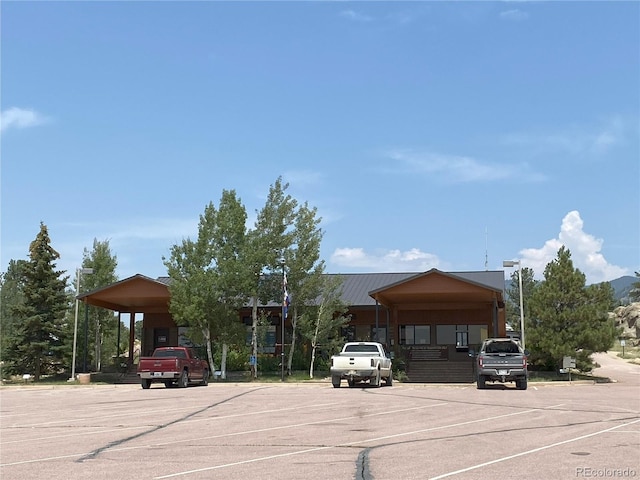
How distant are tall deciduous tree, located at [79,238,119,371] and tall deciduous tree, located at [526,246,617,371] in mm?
29534

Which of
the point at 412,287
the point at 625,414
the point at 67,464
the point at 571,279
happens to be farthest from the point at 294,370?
the point at 67,464

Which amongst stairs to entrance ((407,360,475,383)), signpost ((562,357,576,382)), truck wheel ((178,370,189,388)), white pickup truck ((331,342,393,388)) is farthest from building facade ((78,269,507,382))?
truck wheel ((178,370,189,388))

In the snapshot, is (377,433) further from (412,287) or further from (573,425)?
(412,287)

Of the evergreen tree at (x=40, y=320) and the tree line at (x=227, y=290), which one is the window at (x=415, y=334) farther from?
the evergreen tree at (x=40, y=320)

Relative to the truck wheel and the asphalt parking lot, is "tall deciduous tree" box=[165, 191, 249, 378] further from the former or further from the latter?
the asphalt parking lot

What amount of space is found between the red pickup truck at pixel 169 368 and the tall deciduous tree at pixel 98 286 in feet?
66.9

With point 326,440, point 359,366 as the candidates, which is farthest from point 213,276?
point 326,440

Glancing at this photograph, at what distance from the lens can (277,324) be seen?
46781 millimetres

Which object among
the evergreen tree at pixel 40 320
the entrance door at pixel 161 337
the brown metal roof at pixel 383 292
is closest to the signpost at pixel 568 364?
the brown metal roof at pixel 383 292

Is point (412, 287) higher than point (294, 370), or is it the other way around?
point (412, 287)

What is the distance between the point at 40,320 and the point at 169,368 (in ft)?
57.5

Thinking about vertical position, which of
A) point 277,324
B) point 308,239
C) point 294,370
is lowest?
point 294,370

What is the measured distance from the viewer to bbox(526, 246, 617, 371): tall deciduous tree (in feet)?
113

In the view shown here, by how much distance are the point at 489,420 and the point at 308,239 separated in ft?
85.4
